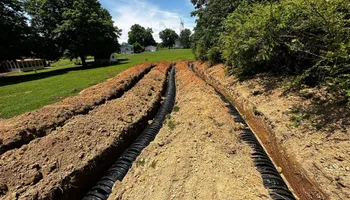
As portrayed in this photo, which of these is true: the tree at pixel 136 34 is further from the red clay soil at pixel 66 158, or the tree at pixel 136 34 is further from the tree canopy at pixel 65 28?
the red clay soil at pixel 66 158

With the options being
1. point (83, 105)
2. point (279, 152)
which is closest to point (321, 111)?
point (279, 152)

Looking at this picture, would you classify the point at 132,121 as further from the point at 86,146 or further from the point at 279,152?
the point at 279,152

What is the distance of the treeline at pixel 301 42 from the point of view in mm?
4204

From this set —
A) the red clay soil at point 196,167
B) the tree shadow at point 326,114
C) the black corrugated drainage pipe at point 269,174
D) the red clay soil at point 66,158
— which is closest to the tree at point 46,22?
the red clay soil at point 66,158

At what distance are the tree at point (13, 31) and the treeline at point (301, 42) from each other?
23.2 m

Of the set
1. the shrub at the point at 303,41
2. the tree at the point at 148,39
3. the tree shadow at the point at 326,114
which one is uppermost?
the tree at the point at 148,39

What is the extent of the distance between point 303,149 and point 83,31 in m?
28.1

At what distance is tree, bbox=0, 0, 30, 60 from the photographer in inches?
787

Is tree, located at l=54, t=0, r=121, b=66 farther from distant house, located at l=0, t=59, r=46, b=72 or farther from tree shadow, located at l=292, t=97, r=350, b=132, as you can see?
tree shadow, located at l=292, t=97, r=350, b=132

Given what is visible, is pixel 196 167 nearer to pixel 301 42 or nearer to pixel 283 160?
pixel 283 160

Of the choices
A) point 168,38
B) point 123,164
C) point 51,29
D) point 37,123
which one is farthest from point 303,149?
point 168,38

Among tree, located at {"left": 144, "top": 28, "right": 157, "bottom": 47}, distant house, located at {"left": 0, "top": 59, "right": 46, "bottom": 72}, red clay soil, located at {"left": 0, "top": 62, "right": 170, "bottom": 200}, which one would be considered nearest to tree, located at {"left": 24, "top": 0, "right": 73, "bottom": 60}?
distant house, located at {"left": 0, "top": 59, "right": 46, "bottom": 72}

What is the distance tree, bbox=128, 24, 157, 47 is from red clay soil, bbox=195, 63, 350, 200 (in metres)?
101

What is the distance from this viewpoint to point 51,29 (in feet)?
81.8
